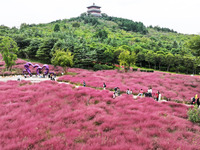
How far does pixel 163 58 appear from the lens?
5553cm

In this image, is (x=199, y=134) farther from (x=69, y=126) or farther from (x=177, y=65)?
(x=177, y=65)

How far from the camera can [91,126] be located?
35.3ft

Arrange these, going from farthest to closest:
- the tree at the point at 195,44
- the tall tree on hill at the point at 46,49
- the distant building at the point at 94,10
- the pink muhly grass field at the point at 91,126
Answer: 1. the distant building at the point at 94,10
2. the tall tree on hill at the point at 46,49
3. the tree at the point at 195,44
4. the pink muhly grass field at the point at 91,126

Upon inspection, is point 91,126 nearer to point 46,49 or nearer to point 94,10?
point 46,49

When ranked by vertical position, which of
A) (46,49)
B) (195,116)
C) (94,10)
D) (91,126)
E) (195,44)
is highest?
(94,10)

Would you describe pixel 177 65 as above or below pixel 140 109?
above

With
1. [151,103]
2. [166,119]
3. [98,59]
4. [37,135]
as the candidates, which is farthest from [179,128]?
[98,59]

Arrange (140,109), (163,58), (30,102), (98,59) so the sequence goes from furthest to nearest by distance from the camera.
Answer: (163,58) < (98,59) < (30,102) < (140,109)

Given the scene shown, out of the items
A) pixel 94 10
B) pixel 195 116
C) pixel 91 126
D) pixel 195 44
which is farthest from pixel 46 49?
pixel 94 10

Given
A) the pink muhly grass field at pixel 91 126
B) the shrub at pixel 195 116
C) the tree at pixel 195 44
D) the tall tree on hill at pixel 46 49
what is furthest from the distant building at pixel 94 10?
the shrub at pixel 195 116

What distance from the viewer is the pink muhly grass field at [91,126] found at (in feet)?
27.9

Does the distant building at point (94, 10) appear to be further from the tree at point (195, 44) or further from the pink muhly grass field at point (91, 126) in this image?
the pink muhly grass field at point (91, 126)

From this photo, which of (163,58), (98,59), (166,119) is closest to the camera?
(166,119)

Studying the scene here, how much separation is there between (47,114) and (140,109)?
9398 mm
